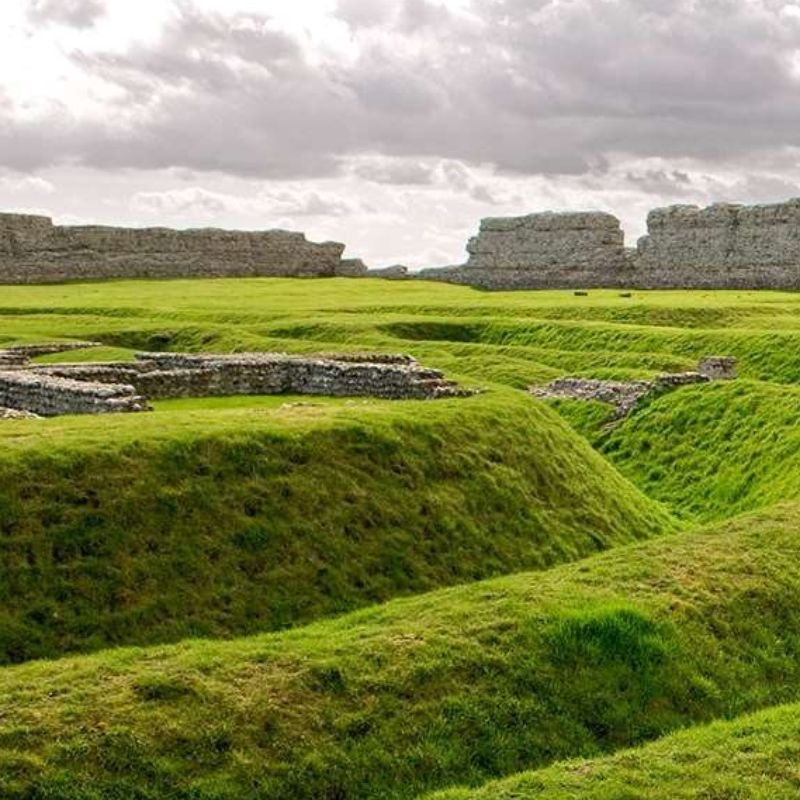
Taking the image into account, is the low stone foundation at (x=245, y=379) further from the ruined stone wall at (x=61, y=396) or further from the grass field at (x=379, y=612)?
the grass field at (x=379, y=612)

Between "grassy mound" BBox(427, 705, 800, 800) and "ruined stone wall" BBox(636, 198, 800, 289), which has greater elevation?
"ruined stone wall" BBox(636, 198, 800, 289)

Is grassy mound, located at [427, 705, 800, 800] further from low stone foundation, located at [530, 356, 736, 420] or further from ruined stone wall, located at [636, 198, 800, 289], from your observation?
ruined stone wall, located at [636, 198, 800, 289]

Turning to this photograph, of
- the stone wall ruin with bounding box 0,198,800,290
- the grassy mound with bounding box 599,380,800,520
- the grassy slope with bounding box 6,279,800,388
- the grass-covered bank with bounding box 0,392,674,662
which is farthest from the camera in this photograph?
the stone wall ruin with bounding box 0,198,800,290

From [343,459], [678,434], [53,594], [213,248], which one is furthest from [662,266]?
[53,594]

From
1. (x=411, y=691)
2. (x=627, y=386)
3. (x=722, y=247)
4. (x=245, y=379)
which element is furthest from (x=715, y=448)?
(x=722, y=247)

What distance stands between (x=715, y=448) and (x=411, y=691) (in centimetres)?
1898

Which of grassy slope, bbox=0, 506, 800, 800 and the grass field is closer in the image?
grassy slope, bbox=0, 506, 800, 800

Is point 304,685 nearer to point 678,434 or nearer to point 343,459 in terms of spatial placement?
point 343,459

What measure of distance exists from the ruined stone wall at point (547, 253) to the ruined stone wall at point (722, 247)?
2.10 m

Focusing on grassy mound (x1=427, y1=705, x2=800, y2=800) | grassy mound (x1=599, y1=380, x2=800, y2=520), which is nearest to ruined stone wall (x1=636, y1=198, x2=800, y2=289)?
grassy mound (x1=599, y1=380, x2=800, y2=520)

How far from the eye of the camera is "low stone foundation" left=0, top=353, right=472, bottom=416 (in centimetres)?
2827

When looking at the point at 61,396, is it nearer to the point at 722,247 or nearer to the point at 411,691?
the point at 411,691

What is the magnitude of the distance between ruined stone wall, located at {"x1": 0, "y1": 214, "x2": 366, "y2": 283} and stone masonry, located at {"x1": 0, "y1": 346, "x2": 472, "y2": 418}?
46.4m

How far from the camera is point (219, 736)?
1309 centimetres
